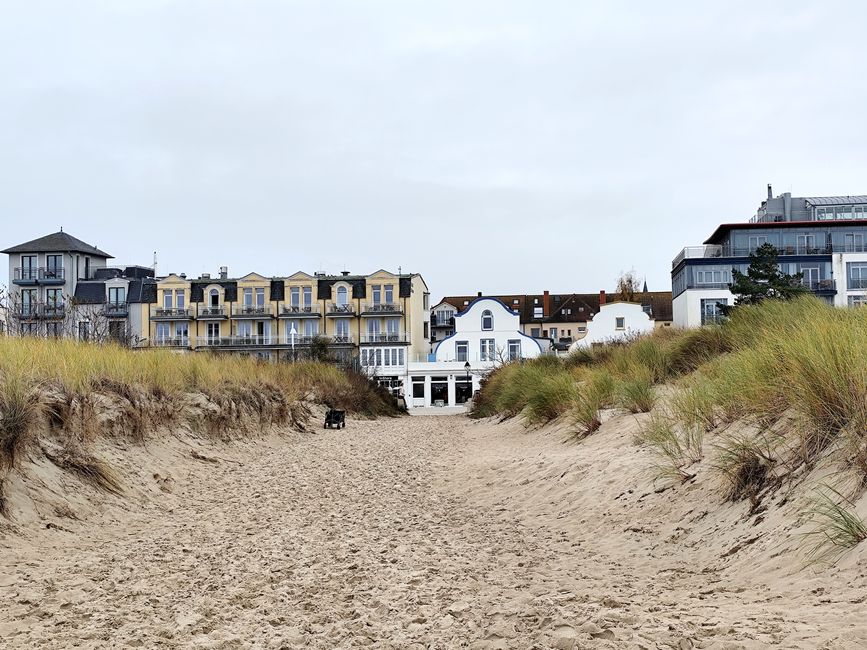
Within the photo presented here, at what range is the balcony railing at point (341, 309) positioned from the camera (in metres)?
64.4

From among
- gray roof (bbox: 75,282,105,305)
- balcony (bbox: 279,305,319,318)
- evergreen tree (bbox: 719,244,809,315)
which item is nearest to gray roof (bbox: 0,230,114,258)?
gray roof (bbox: 75,282,105,305)

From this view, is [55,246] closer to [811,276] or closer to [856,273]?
[811,276]

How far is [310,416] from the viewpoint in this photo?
22297 mm

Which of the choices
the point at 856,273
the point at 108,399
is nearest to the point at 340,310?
the point at 856,273

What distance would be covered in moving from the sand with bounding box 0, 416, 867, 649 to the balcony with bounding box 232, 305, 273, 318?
55.5 metres

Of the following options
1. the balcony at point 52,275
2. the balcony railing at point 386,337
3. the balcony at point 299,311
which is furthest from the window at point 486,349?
the balcony at point 52,275

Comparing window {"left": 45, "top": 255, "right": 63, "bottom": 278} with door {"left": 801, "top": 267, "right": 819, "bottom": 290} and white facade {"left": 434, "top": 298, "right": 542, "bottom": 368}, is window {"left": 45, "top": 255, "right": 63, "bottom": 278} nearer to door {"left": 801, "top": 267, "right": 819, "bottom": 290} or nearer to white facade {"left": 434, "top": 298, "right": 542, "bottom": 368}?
white facade {"left": 434, "top": 298, "right": 542, "bottom": 368}

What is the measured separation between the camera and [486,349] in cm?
6022

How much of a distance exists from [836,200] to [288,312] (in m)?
43.3

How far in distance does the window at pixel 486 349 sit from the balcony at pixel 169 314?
24040mm

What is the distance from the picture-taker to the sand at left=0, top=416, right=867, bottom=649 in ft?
13.3

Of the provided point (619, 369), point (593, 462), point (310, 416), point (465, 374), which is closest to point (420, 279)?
point (465, 374)

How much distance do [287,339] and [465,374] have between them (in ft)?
50.9

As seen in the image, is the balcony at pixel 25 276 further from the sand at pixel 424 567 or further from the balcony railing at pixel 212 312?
the sand at pixel 424 567
